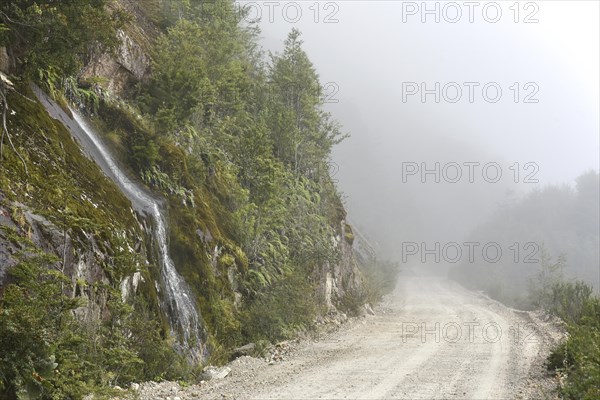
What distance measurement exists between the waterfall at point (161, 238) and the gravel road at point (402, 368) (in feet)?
3.83

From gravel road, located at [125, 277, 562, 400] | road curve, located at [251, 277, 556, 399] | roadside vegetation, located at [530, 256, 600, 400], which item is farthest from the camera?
road curve, located at [251, 277, 556, 399]

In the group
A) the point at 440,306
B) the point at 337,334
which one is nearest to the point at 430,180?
the point at 440,306

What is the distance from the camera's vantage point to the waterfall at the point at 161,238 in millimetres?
10609

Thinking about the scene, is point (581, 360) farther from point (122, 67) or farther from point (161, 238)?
point (122, 67)

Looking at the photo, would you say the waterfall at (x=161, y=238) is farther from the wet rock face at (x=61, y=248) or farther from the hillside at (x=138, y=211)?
the wet rock face at (x=61, y=248)

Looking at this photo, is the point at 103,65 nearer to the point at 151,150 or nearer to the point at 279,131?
the point at 151,150

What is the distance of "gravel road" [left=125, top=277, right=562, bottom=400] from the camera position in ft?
30.2

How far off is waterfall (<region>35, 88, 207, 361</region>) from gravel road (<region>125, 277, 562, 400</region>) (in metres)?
1.17

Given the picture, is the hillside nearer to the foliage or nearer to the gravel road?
the gravel road

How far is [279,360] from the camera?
41.2ft

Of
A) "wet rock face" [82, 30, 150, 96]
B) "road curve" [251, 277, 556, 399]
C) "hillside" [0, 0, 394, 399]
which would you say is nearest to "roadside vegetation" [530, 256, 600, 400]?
"road curve" [251, 277, 556, 399]

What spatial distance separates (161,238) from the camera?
→ 38.1 feet

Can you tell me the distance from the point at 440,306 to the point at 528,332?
35.9ft

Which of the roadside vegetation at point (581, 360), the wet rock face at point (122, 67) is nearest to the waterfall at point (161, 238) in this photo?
the wet rock face at point (122, 67)
